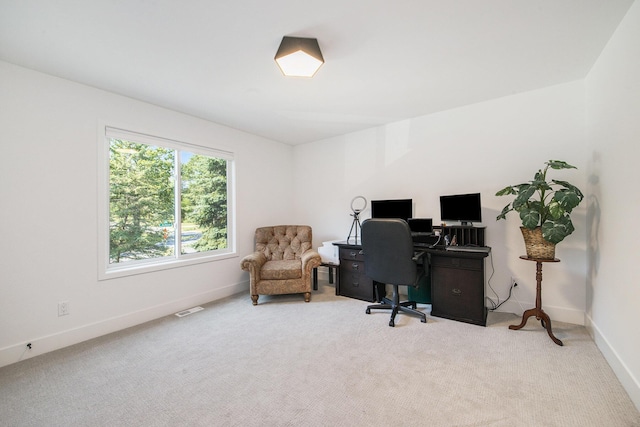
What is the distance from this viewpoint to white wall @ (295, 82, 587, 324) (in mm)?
2676

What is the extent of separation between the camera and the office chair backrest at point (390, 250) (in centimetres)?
259

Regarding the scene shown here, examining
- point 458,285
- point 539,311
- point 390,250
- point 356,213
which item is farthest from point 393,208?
point 539,311

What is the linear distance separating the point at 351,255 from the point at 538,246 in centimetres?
199

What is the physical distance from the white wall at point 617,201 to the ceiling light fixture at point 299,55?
202 centimetres

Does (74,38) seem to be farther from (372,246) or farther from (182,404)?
(372,246)

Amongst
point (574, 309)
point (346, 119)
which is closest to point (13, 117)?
point (346, 119)

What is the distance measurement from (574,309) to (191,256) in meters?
4.41

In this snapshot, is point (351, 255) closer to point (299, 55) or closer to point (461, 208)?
point (461, 208)

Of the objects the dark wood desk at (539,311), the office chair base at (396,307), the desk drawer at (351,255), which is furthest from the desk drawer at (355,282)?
the dark wood desk at (539,311)

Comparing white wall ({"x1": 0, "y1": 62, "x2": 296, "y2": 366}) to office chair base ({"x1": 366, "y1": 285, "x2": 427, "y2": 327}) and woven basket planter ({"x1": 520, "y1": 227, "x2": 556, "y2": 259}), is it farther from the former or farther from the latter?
woven basket planter ({"x1": 520, "y1": 227, "x2": 556, "y2": 259})

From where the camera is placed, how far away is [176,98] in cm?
292

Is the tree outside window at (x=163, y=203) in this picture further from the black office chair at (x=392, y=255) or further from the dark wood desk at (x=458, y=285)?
the dark wood desk at (x=458, y=285)

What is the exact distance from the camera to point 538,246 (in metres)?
2.33

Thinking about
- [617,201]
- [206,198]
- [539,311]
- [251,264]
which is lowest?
[539,311]
